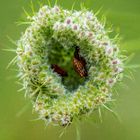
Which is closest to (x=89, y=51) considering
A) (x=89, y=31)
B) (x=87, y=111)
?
(x=89, y=31)

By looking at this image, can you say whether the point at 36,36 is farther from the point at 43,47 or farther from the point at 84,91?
the point at 84,91

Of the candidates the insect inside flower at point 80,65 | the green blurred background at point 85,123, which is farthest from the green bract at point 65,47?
the green blurred background at point 85,123

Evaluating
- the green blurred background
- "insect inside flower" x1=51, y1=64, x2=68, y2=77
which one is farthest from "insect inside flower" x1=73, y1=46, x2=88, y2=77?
the green blurred background

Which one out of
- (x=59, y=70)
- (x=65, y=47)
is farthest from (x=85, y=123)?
(x=65, y=47)

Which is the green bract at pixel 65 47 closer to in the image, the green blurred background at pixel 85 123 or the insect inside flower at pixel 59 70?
the insect inside flower at pixel 59 70

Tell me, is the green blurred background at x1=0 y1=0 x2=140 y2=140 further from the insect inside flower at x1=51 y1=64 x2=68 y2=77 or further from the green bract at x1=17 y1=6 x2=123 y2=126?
the green bract at x1=17 y1=6 x2=123 y2=126

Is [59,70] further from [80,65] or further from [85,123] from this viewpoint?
[85,123]
